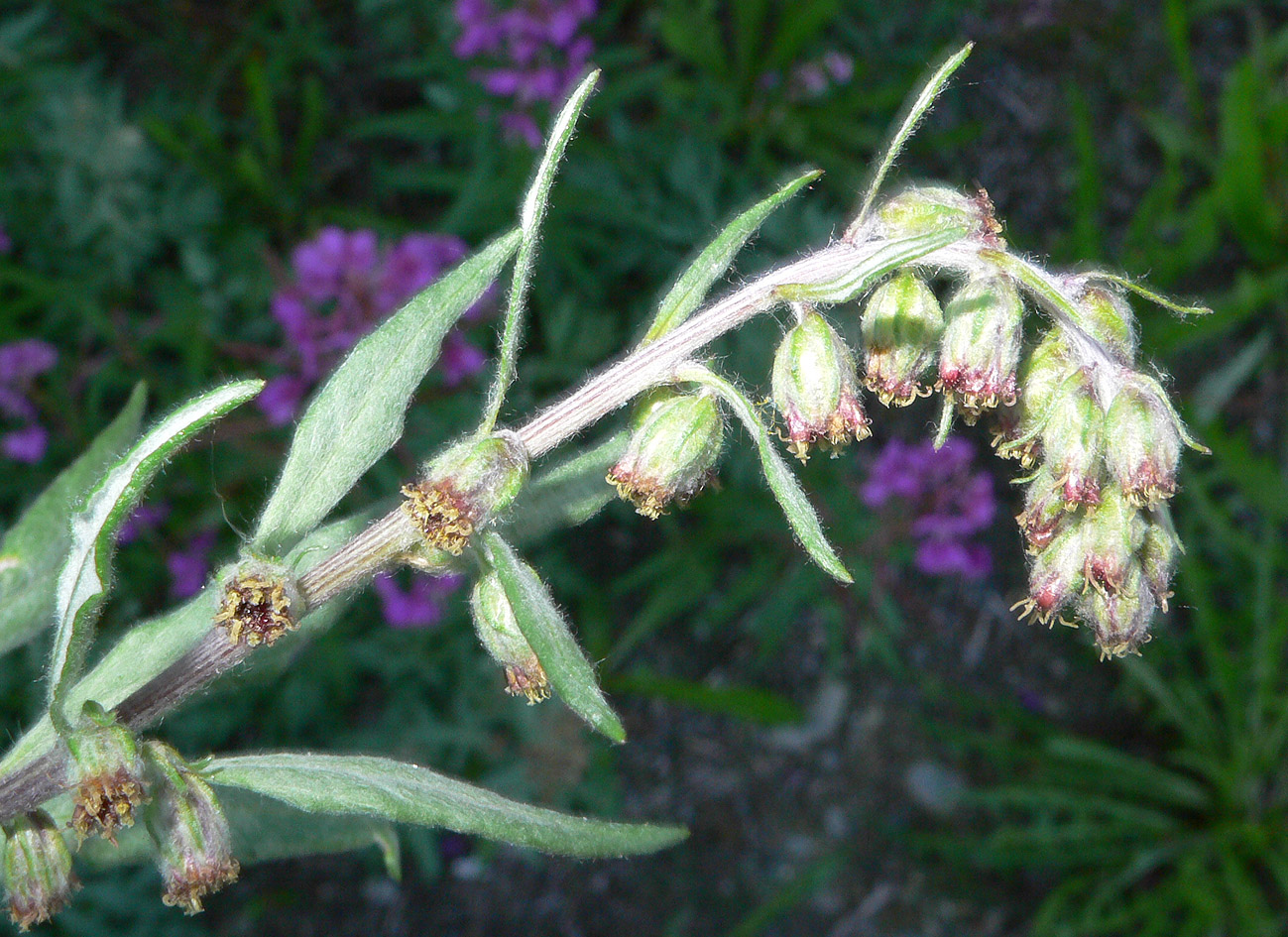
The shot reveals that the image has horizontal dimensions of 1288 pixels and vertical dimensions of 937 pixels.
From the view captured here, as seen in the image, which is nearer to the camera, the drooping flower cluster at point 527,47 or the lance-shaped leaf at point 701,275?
the lance-shaped leaf at point 701,275

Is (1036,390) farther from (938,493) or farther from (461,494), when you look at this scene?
(938,493)

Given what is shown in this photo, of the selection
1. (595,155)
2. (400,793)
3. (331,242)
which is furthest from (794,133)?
(400,793)

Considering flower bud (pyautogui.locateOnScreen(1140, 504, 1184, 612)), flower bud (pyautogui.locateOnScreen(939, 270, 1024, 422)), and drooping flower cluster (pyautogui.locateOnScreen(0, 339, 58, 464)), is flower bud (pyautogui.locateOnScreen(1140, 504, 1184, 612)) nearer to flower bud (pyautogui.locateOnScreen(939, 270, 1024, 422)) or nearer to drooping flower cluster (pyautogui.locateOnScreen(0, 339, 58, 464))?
flower bud (pyautogui.locateOnScreen(939, 270, 1024, 422))

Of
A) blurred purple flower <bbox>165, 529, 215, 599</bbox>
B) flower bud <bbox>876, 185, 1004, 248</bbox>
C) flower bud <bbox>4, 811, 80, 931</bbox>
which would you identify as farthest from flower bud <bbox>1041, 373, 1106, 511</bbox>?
blurred purple flower <bbox>165, 529, 215, 599</bbox>

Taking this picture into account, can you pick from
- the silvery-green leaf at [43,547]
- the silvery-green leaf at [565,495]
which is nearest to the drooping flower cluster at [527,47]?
the silvery-green leaf at [43,547]

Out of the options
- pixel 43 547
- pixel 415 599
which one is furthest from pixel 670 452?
pixel 415 599

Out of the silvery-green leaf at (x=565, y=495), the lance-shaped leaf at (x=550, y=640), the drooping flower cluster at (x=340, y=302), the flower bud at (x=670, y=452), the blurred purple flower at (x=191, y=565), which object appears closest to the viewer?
the lance-shaped leaf at (x=550, y=640)

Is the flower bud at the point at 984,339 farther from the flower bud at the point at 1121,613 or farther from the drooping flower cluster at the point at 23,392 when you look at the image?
the drooping flower cluster at the point at 23,392
